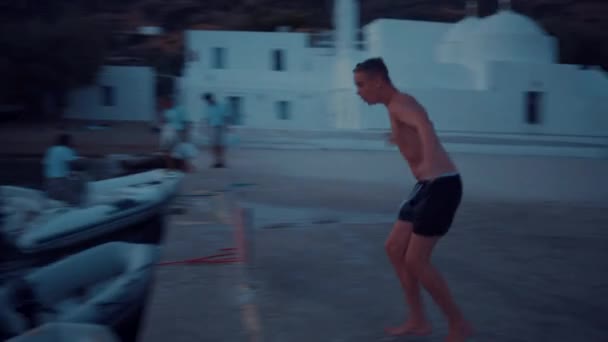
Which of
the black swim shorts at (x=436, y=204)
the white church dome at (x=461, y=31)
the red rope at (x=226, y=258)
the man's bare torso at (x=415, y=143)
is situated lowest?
the red rope at (x=226, y=258)

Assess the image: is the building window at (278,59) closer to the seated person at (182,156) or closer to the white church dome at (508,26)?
the white church dome at (508,26)

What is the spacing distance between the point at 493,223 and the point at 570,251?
171 cm

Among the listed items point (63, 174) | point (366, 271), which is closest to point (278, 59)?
point (63, 174)

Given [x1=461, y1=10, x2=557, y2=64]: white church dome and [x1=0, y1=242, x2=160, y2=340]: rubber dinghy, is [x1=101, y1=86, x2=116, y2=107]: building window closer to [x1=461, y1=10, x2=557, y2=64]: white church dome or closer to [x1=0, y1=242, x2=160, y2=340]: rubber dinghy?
[x1=461, y1=10, x2=557, y2=64]: white church dome

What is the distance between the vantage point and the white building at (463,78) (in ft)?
76.7

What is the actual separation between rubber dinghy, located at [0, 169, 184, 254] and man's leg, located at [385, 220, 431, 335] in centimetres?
620

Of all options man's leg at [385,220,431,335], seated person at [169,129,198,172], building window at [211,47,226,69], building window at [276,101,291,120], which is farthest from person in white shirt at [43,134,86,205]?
building window at [211,47,226,69]

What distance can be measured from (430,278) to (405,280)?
0.29 m

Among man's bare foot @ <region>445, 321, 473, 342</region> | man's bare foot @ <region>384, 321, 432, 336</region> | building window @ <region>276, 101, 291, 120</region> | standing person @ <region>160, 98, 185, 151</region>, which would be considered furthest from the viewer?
building window @ <region>276, 101, 291, 120</region>

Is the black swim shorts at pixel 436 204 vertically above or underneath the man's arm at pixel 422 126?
underneath

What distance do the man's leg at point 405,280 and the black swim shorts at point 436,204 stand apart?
0.18m

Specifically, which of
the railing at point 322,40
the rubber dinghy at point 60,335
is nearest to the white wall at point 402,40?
A: the railing at point 322,40

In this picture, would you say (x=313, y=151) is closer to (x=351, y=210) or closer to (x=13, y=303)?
(x=351, y=210)

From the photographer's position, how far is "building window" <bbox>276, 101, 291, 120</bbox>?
3081cm
